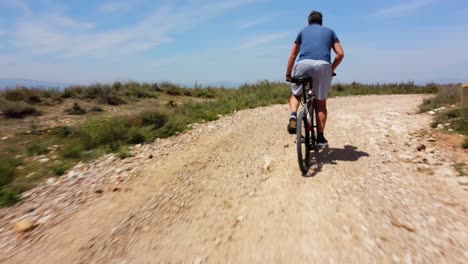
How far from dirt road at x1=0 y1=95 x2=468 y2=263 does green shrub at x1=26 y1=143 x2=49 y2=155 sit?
245cm

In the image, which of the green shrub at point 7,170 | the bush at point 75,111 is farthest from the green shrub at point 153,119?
the bush at point 75,111

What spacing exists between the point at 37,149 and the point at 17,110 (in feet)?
13.7

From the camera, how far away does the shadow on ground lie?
183 inches

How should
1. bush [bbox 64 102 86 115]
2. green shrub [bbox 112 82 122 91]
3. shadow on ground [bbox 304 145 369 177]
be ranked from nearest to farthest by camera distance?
shadow on ground [bbox 304 145 369 177] < bush [bbox 64 102 86 115] < green shrub [bbox 112 82 122 91]

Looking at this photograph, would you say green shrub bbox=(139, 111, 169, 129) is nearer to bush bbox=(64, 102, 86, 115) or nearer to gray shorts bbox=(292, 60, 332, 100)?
bush bbox=(64, 102, 86, 115)

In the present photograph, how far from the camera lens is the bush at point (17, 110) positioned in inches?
365

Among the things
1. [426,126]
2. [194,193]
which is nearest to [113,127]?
[194,193]

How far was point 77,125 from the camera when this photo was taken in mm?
8008

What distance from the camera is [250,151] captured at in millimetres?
5648

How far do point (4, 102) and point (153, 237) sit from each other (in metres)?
9.44

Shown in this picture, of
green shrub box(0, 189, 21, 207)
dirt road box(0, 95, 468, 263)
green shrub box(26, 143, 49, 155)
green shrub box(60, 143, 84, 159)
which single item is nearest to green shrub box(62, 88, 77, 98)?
green shrub box(26, 143, 49, 155)

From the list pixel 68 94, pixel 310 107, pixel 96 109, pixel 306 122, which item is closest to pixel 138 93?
pixel 68 94

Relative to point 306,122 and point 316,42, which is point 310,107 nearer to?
point 306,122

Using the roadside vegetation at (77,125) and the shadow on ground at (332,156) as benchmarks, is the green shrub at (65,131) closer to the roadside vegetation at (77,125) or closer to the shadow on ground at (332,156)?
the roadside vegetation at (77,125)
